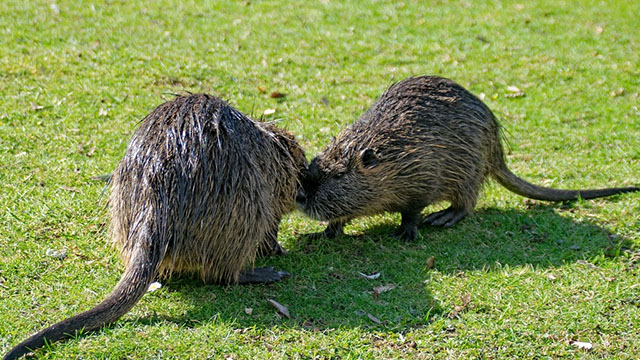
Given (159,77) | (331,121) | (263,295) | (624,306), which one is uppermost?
(159,77)

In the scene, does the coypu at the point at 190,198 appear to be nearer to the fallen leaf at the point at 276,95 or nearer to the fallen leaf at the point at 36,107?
the fallen leaf at the point at 36,107

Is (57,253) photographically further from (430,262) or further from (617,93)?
(617,93)

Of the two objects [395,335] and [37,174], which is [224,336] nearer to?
[395,335]

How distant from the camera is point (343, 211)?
4.89m

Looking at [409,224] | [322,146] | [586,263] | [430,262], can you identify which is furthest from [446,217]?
[322,146]

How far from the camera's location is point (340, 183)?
487cm

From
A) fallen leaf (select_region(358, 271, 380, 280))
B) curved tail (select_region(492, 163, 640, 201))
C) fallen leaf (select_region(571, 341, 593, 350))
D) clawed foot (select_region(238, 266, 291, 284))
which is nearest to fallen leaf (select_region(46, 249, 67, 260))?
clawed foot (select_region(238, 266, 291, 284))

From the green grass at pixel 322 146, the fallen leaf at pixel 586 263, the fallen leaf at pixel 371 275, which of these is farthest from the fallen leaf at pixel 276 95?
the fallen leaf at pixel 586 263

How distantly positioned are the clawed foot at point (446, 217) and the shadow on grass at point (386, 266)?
5 centimetres

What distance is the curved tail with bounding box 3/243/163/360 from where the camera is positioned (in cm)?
323

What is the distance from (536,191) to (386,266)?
162cm

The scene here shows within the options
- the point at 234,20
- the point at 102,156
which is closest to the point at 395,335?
the point at 102,156

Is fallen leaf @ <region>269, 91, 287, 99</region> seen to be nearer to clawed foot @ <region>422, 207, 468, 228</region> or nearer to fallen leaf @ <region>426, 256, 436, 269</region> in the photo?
clawed foot @ <region>422, 207, 468, 228</region>

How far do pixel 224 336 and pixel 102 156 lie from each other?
266cm
